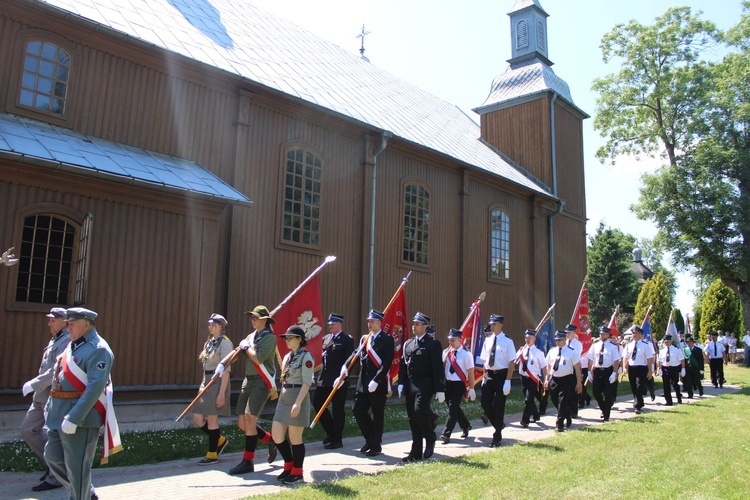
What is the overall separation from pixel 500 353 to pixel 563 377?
6.65ft

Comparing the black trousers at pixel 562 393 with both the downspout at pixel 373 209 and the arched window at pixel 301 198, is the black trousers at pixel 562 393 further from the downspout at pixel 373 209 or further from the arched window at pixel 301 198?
the arched window at pixel 301 198

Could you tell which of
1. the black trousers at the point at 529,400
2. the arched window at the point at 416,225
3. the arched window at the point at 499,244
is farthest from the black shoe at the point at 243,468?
the arched window at the point at 499,244

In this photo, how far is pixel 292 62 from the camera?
17.4 m

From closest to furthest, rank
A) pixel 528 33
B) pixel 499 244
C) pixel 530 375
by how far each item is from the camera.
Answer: pixel 530 375, pixel 499 244, pixel 528 33

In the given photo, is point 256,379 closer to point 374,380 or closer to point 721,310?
point 374,380

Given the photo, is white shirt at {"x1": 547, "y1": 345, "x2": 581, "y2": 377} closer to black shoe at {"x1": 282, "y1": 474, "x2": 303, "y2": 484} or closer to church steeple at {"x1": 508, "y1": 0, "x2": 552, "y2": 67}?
black shoe at {"x1": 282, "y1": 474, "x2": 303, "y2": 484}

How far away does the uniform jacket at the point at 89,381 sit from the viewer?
5.65 m

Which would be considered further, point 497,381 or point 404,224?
point 404,224

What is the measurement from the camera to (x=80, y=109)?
1194cm

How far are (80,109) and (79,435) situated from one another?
809 cm

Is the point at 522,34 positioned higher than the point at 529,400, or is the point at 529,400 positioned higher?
the point at 522,34

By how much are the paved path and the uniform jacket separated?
4.61 ft

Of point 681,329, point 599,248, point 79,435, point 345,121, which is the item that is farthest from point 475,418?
point 599,248

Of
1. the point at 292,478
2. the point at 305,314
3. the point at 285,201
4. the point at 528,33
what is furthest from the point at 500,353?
the point at 528,33
